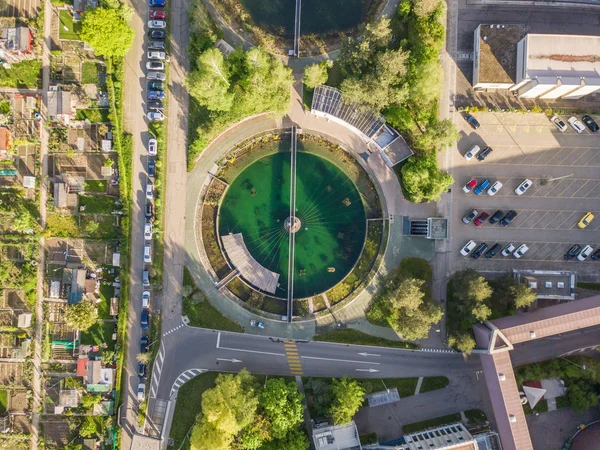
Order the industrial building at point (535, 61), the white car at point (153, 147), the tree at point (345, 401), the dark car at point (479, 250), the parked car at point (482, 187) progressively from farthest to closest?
the white car at point (153, 147) → the dark car at point (479, 250) → the parked car at point (482, 187) → the tree at point (345, 401) → the industrial building at point (535, 61)

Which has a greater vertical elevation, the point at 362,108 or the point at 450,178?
the point at 362,108

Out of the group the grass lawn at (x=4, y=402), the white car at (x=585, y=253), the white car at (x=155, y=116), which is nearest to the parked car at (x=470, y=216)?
the white car at (x=585, y=253)

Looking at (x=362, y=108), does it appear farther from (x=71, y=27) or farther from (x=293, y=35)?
(x=71, y=27)

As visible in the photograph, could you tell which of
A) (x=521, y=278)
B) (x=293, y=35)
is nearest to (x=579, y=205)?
(x=521, y=278)

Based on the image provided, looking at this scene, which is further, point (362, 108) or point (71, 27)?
point (71, 27)

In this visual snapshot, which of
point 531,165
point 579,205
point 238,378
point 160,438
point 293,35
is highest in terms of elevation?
point 293,35

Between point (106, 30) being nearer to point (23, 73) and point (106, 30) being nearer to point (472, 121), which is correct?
point (23, 73)

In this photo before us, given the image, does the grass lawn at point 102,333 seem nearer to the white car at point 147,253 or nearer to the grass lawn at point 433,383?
the white car at point 147,253
